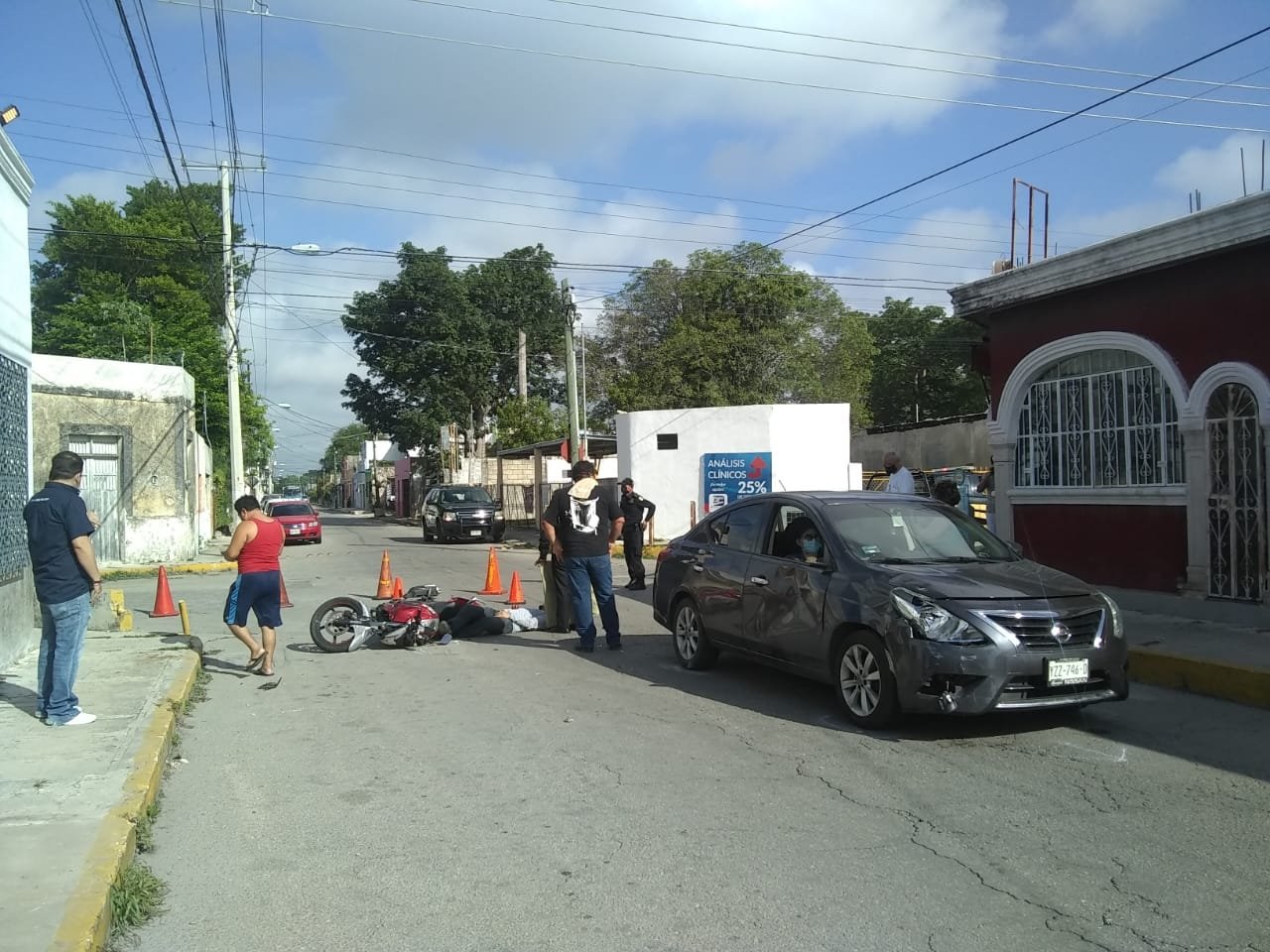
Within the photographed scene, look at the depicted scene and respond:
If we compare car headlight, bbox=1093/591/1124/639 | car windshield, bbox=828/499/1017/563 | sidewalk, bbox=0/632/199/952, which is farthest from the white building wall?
car headlight, bbox=1093/591/1124/639

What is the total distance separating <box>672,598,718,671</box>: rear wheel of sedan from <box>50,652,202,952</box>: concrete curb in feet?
13.9

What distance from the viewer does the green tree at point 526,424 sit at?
43500mm

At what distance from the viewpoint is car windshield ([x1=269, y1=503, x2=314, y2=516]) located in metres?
32.5

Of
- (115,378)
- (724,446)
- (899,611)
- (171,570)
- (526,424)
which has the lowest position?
(171,570)

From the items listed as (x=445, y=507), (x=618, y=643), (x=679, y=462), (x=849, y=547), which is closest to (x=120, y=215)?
(x=445, y=507)

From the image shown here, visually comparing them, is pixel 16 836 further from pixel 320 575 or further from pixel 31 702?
pixel 320 575

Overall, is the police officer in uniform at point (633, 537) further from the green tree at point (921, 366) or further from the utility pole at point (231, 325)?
the green tree at point (921, 366)

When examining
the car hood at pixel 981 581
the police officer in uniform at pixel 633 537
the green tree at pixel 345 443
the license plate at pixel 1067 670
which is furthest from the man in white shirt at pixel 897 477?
the green tree at pixel 345 443

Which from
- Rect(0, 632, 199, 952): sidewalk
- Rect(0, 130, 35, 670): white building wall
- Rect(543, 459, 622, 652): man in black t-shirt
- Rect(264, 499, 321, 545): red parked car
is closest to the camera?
Rect(0, 632, 199, 952): sidewalk

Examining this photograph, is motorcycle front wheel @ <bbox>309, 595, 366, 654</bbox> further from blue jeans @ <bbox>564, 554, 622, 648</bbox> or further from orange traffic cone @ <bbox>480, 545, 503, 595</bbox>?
orange traffic cone @ <bbox>480, 545, 503, 595</bbox>

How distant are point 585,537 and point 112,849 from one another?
18.8 feet

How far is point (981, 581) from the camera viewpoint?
6.71 metres

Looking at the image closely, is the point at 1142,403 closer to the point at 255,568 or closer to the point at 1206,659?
the point at 1206,659

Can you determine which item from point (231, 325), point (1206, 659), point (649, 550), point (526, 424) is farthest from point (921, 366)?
point (1206, 659)
